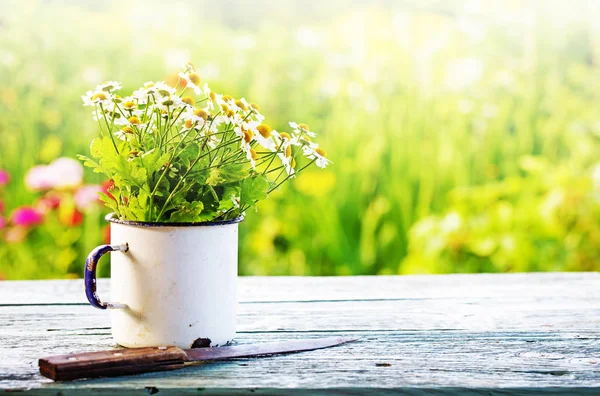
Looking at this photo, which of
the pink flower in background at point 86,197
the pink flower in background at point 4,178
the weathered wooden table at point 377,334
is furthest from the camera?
the pink flower in background at point 4,178

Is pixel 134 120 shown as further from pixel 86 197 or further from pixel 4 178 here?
pixel 4 178

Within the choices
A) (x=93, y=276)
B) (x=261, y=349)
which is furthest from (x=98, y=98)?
(x=261, y=349)

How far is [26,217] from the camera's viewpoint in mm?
2357

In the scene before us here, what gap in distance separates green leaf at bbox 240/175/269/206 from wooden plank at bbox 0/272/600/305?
0.37 m

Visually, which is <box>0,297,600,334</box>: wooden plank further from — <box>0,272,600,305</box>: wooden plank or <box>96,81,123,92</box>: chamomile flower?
<box>96,81,123,92</box>: chamomile flower

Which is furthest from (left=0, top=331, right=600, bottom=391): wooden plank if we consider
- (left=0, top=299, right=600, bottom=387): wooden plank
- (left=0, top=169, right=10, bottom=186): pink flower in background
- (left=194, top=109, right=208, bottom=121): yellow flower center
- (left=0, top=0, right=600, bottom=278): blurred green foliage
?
(left=0, top=169, right=10, bottom=186): pink flower in background

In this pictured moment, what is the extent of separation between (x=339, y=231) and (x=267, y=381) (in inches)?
64.2

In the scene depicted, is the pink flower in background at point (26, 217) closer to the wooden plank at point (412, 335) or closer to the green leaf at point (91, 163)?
the wooden plank at point (412, 335)

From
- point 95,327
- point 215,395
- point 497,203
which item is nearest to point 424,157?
point 497,203

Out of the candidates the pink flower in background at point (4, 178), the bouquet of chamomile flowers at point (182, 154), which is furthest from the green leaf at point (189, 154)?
the pink flower in background at point (4, 178)

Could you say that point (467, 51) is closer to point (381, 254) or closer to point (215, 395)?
point (381, 254)

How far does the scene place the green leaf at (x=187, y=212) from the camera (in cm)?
85

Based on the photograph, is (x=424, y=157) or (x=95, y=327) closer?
(x=95, y=327)

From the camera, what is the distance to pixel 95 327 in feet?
3.32
